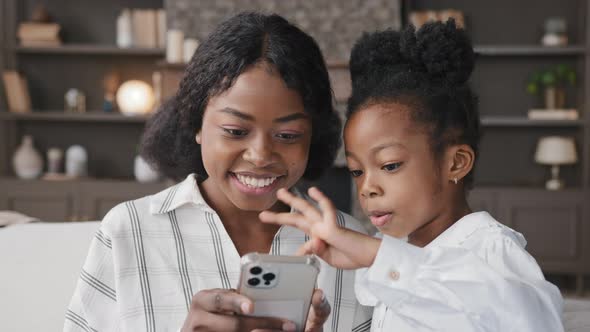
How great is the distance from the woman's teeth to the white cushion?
57 cm

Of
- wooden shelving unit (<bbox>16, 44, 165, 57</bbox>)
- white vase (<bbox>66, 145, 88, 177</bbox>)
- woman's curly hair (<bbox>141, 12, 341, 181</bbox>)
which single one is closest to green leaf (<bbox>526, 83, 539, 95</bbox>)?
wooden shelving unit (<bbox>16, 44, 165, 57</bbox>)

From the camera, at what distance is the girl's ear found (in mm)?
1302

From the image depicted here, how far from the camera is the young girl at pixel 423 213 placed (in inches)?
37.6

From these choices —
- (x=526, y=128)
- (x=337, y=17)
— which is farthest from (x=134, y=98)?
(x=526, y=128)

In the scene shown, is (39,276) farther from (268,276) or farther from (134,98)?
(134,98)

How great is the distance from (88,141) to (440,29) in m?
4.81

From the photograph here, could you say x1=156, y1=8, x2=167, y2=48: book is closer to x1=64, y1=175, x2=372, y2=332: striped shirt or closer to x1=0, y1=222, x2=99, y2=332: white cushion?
x1=0, y1=222, x2=99, y2=332: white cushion

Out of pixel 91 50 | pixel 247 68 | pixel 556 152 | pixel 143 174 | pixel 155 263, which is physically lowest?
pixel 143 174

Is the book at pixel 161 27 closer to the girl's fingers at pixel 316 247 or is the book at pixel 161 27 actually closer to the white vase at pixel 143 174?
the white vase at pixel 143 174

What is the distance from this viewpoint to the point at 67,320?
4.22ft

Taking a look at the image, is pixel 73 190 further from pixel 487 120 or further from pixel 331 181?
pixel 487 120

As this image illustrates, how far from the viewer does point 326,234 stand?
91cm

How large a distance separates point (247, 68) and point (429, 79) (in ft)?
1.09

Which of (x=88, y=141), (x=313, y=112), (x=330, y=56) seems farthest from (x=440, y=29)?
(x=88, y=141)
